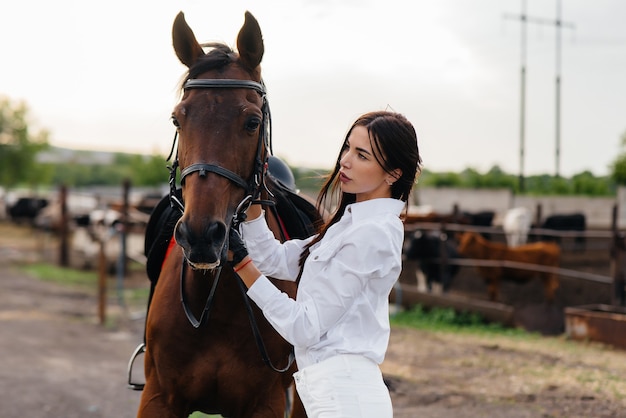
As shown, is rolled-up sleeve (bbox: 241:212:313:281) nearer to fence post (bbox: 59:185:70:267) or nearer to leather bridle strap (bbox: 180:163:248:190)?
leather bridle strap (bbox: 180:163:248:190)

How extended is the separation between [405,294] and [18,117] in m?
36.9

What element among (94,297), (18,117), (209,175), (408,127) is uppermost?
(18,117)

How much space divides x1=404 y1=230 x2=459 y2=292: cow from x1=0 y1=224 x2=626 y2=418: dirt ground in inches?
134

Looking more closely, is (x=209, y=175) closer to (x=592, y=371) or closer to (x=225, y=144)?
(x=225, y=144)

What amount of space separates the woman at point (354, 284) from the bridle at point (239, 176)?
20 cm

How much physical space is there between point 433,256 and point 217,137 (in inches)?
421

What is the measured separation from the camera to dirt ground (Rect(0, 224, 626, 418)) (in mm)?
5289

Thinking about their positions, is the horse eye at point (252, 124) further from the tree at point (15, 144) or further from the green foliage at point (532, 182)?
the tree at point (15, 144)

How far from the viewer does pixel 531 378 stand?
6094mm

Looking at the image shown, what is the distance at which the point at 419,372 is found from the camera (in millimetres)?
6590

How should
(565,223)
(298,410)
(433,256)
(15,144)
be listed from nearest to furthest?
(298,410), (433,256), (565,223), (15,144)

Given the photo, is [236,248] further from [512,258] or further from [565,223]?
[565,223]

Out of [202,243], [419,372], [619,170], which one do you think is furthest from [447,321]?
[619,170]

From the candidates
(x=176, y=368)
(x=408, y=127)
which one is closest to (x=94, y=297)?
(x=176, y=368)
